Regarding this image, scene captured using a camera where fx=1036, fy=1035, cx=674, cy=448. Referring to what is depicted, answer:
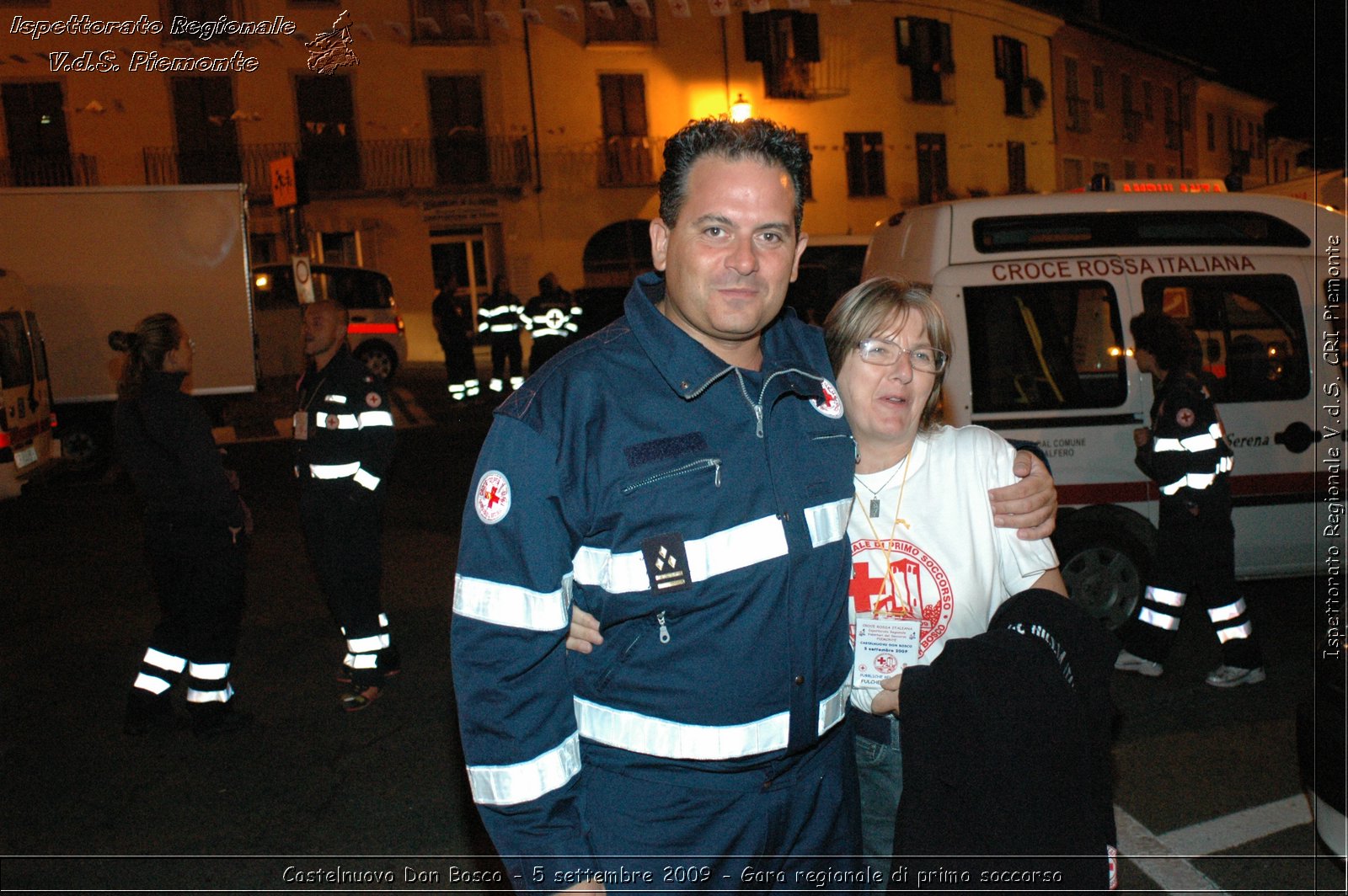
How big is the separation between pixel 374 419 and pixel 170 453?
1.03m

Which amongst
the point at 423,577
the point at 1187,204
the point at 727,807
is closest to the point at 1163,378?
the point at 1187,204

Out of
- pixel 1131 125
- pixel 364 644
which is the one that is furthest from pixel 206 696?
pixel 1131 125

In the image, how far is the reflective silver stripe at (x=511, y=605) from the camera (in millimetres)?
1862

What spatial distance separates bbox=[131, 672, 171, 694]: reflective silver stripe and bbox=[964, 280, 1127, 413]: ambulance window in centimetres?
467

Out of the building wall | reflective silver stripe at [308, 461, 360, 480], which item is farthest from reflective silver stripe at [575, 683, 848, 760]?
the building wall

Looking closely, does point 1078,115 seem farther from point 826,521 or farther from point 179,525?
point 826,521

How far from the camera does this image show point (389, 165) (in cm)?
2628

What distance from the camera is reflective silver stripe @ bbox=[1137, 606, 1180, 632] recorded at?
5672 millimetres

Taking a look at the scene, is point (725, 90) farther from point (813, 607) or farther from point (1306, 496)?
point (813, 607)

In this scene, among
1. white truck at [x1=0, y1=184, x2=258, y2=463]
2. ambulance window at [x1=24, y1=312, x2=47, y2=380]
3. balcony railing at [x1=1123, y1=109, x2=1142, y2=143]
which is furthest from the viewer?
balcony railing at [x1=1123, y1=109, x2=1142, y2=143]

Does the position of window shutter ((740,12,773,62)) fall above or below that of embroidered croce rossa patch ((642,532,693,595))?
above

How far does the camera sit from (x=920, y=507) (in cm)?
248

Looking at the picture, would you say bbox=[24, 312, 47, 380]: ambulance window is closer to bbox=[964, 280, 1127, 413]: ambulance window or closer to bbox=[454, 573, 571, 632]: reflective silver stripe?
bbox=[964, 280, 1127, 413]: ambulance window

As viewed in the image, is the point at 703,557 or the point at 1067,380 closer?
the point at 703,557
